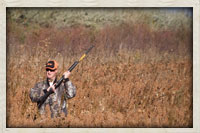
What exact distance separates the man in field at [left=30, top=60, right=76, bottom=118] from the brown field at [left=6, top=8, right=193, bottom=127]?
0.41 feet

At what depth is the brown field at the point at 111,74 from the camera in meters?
5.15

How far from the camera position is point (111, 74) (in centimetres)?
669

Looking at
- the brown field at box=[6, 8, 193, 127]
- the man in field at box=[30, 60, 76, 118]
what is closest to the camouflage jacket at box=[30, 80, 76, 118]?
the man in field at box=[30, 60, 76, 118]

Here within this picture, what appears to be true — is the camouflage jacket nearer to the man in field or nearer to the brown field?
the man in field

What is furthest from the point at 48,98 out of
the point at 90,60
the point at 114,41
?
the point at 114,41

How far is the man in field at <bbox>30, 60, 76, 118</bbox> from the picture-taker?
504cm

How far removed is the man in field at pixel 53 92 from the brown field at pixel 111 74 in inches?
4.9

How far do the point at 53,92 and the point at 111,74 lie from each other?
1830 millimetres

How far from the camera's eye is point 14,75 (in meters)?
6.12
